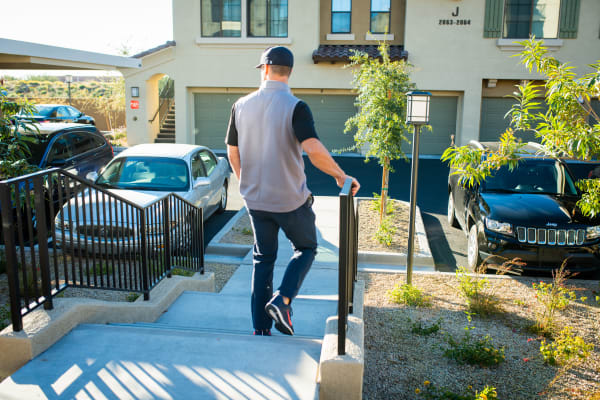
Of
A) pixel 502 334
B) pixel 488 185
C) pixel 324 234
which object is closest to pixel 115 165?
pixel 324 234

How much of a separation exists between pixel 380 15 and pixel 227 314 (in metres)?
18.0

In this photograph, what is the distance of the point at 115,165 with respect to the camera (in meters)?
9.59

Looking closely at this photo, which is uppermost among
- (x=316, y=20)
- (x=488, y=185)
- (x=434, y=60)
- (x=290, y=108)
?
(x=316, y=20)

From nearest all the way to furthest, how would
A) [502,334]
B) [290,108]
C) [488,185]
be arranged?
[290,108] < [502,334] < [488,185]

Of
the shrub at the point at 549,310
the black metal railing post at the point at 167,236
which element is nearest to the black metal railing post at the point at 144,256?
the black metal railing post at the point at 167,236

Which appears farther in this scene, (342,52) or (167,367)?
(342,52)

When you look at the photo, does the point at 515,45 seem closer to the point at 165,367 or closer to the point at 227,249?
the point at 227,249

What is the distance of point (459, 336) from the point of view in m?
4.91

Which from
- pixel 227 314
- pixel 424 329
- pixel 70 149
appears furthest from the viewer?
pixel 70 149

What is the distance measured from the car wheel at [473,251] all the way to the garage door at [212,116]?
15322 millimetres

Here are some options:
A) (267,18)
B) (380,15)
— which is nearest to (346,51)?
(380,15)

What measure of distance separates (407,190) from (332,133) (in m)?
7.84

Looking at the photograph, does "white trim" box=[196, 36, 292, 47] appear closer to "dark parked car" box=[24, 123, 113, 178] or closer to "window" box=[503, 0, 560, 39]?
"window" box=[503, 0, 560, 39]

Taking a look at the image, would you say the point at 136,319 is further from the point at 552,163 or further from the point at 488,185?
the point at 552,163
